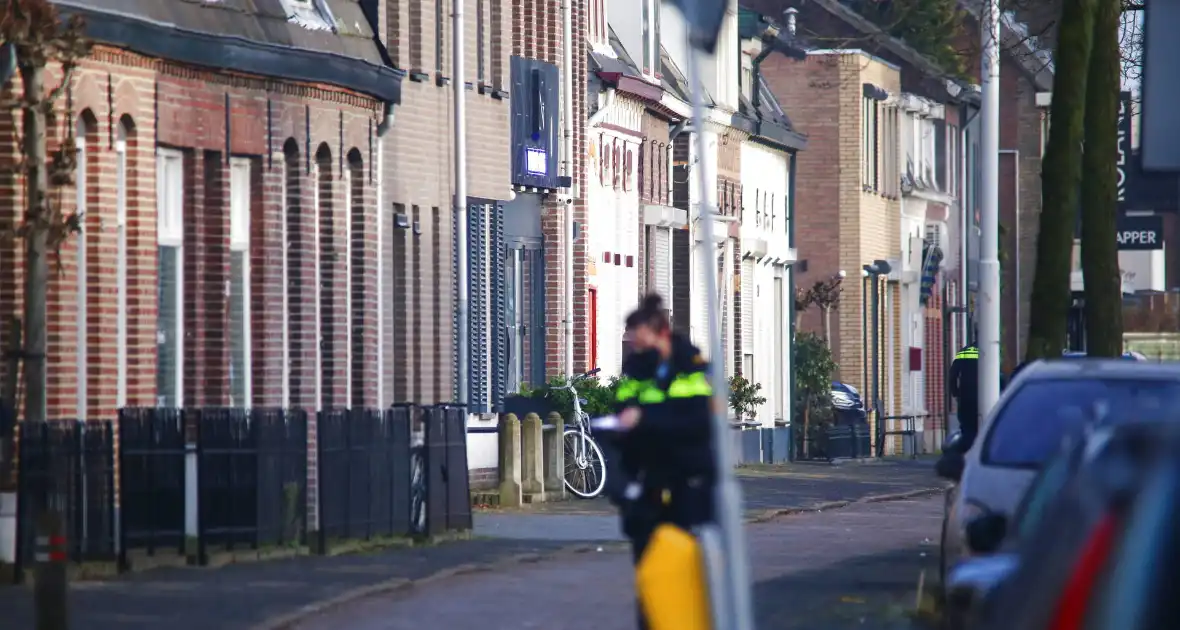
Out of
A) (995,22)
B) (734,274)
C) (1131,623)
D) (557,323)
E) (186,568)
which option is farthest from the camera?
(734,274)

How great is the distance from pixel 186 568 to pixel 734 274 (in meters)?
27.7

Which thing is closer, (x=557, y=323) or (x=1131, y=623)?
(x=1131, y=623)

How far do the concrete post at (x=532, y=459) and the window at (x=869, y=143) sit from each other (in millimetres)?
25755

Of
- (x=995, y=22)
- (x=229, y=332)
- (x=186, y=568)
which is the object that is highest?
(x=995, y=22)

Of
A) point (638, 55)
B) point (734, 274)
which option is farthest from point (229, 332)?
point (734, 274)

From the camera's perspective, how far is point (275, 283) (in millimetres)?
22953

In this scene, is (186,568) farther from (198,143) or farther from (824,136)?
(824,136)

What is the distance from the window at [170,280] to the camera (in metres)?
21.2

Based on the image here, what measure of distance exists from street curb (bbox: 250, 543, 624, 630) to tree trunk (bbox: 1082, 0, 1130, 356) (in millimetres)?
6165

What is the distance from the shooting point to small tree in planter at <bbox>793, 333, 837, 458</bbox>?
49.7 m

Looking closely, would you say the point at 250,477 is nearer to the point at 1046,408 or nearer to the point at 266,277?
the point at 266,277

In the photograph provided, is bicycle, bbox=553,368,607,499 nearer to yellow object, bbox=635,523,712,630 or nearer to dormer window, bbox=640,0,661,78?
dormer window, bbox=640,0,661,78

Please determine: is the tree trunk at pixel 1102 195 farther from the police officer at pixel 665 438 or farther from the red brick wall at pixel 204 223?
the police officer at pixel 665 438

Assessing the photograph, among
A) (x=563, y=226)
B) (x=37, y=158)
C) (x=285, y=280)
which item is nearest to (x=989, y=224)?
(x=563, y=226)
